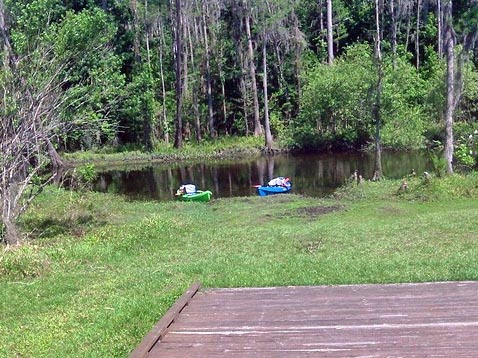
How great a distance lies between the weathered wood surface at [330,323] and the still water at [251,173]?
1511 cm

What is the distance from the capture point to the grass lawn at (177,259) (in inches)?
285

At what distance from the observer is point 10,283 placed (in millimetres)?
9273

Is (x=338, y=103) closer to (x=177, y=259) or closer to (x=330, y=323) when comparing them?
(x=177, y=259)

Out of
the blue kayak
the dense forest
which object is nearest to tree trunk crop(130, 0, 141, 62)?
the dense forest

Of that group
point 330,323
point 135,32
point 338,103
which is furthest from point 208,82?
point 330,323

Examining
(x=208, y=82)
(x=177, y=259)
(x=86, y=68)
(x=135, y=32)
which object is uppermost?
(x=135, y=32)

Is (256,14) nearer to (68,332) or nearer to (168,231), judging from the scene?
(168,231)

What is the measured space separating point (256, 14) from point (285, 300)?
3745cm

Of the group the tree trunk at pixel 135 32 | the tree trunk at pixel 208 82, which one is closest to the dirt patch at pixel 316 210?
the tree trunk at pixel 208 82

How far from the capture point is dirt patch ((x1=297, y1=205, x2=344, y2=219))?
1611 centimetres

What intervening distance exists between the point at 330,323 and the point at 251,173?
2486 cm

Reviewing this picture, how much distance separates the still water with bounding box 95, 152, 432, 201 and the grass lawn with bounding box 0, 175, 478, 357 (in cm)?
749

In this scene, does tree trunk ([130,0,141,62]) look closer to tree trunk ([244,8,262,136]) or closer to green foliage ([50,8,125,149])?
tree trunk ([244,8,262,136])

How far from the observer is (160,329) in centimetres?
579
